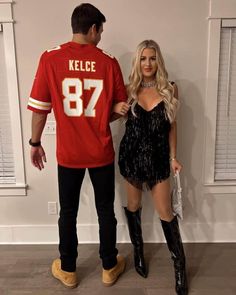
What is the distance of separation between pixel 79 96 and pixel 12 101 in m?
0.80

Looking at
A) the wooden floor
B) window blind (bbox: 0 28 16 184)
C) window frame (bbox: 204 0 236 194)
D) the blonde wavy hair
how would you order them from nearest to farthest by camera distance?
the blonde wavy hair
the wooden floor
window frame (bbox: 204 0 236 194)
window blind (bbox: 0 28 16 184)

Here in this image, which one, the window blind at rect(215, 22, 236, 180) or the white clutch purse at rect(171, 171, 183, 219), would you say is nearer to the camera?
the white clutch purse at rect(171, 171, 183, 219)

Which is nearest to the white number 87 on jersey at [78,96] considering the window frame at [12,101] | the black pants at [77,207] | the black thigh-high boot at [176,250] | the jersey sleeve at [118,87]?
the jersey sleeve at [118,87]

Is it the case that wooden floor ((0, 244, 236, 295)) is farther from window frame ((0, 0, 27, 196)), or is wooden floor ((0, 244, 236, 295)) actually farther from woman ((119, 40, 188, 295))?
window frame ((0, 0, 27, 196))

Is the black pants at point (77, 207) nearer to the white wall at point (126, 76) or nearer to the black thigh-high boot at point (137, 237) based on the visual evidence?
the black thigh-high boot at point (137, 237)

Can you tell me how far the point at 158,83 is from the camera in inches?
82.0

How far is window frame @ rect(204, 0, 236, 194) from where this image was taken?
230 centimetres

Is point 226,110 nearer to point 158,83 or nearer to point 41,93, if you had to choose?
point 158,83

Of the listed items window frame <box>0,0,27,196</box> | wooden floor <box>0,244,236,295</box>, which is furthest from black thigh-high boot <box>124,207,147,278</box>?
window frame <box>0,0,27,196</box>

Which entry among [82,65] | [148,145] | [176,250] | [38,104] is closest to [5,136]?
[38,104]

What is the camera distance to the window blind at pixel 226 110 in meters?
2.40

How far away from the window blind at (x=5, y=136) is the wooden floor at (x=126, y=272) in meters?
0.58

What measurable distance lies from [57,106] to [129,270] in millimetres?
1258

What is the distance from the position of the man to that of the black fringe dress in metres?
0.15
